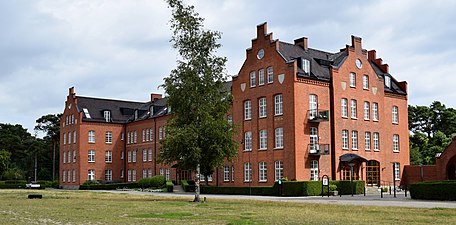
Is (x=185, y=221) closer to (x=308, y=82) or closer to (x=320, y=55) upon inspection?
(x=308, y=82)

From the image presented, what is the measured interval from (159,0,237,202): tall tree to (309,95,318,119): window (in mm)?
13869

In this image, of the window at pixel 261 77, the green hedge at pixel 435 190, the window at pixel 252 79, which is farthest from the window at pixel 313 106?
the green hedge at pixel 435 190

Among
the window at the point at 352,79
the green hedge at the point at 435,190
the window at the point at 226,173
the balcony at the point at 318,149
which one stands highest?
the window at the point at 352,79

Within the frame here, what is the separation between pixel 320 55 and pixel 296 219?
114 ft

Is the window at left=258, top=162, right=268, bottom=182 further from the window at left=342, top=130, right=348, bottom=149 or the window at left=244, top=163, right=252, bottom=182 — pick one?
Answer: the window at left=342, top=130, right=348, bottom=149

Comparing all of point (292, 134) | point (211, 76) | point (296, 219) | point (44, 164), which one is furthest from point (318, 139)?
point (44, 164)

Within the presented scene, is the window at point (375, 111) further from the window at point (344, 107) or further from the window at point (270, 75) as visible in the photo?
the window at point (270, 75)

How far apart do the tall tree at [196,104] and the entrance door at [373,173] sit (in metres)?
19.5

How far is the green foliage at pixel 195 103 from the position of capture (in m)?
31.7

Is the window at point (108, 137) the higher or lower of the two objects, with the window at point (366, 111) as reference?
lower

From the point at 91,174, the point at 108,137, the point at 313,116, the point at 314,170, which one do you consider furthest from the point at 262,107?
the point at 91,174

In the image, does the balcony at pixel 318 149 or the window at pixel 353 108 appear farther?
the window at pixel 353 108

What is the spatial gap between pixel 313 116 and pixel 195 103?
1598 cm

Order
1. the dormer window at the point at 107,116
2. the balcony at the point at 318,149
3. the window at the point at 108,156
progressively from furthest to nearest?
the dormer window at the point at 107,116 < the window at the point at 108,156 < the balcony at the point at 318,149
